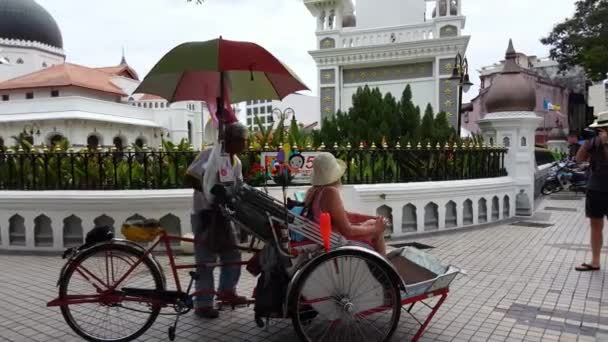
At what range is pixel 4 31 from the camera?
46.6 m

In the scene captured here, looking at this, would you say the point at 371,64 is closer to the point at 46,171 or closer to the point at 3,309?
the point at 46,171

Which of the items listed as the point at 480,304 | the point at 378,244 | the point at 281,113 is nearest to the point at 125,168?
the point at 281,113

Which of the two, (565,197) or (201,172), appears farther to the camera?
(565,197)

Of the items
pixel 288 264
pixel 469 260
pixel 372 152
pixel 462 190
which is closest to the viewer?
pixel 288 264

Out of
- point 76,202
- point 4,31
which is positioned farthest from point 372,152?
point 4,31

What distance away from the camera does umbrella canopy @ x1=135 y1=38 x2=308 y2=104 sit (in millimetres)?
3561

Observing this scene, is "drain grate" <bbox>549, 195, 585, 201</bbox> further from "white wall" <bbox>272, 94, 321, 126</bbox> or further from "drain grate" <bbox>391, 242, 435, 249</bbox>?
"white wall" <bbox>272, 94, 321, 126</bbox>

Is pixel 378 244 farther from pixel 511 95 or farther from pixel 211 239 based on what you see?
pixel 511 95

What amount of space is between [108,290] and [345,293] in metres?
1.83

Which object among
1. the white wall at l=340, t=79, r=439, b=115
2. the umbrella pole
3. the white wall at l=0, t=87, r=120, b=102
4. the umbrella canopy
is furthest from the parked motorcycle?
the white wall at l=0, t=87, r=120, b=102

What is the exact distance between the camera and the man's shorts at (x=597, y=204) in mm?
5363

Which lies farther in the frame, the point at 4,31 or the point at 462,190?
the point at 4,31

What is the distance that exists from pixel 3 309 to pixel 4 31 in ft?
171

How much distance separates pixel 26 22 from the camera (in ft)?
154
